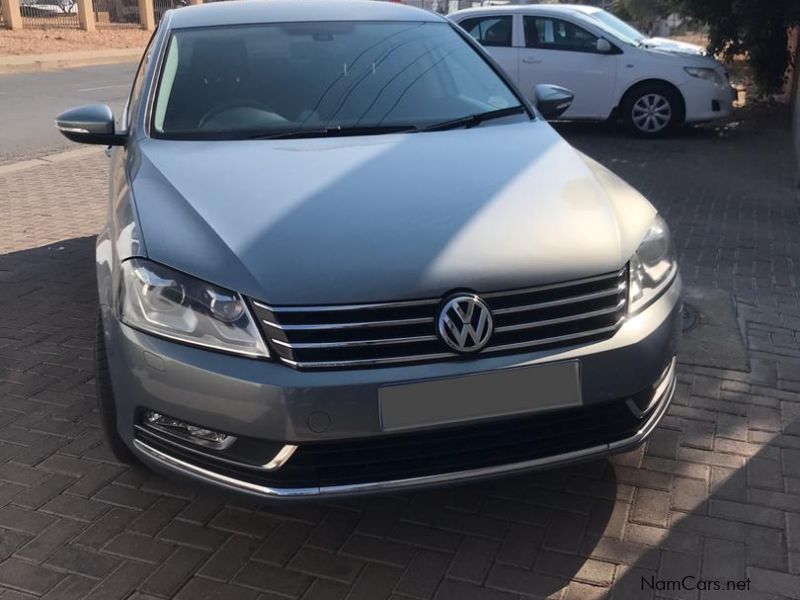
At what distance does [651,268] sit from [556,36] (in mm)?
8498

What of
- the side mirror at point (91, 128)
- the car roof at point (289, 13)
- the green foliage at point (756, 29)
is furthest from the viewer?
the green foliage at point (756, 29)

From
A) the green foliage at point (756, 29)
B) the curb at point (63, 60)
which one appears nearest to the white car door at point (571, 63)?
the green foliage at point (756, 29)

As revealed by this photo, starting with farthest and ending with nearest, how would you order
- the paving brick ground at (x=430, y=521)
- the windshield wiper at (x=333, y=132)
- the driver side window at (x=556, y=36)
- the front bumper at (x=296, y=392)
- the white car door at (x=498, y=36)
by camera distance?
the white car door at (x=498, y=36) → the driver side window at (x=556, y=36) → the windshield wiper at (x=333, y=132) → the paving brick ground at (x=430, y=521) → the front bumper at (x=296, y=392)

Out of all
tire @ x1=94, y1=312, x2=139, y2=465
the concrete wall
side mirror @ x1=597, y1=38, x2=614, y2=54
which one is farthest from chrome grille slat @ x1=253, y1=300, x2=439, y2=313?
side mirror @ x1=597, y1=38, x2=614, y2=54

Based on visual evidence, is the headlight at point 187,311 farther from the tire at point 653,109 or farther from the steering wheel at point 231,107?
the tire at point 653,109

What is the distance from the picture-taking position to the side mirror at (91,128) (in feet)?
12.6

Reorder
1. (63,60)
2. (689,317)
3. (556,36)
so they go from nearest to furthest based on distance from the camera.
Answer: (689,317) → (556,36) → (63,60)

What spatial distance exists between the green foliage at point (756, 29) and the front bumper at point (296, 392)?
10.00 metres

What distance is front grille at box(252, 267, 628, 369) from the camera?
242 cm

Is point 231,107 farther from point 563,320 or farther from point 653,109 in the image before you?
point 653,109

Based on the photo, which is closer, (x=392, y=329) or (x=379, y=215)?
(x=392, y=329)

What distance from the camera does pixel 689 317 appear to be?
4.71 metres

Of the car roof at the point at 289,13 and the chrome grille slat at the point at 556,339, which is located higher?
the car roof at the point at 289,13

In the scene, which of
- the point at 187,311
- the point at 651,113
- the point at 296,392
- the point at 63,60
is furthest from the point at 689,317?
the point at 63,60
